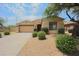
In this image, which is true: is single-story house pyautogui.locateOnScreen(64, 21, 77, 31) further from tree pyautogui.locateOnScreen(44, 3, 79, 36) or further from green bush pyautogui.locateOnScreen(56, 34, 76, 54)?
green bush pyautogui.locateOnScreen(56, 34, 76, 54)

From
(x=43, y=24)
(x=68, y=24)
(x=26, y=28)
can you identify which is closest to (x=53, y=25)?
(x=43, y=24)

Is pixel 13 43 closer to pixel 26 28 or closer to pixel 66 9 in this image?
pixel 26 28

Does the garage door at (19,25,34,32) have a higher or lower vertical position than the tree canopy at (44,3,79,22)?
lower

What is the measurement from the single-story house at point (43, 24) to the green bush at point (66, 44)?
302 mm

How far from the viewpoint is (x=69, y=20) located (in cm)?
630

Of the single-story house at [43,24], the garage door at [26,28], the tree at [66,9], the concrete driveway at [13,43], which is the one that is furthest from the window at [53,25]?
the concrete driveway at [13,43]

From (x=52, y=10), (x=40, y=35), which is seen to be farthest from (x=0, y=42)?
(x=52, y=10)

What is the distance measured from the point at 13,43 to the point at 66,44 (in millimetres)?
1257

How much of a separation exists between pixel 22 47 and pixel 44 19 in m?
0.85

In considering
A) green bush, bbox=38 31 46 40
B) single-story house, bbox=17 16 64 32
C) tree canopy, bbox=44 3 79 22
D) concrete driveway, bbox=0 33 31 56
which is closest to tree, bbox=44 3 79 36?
tree canopy, bbox=44 3 79 22

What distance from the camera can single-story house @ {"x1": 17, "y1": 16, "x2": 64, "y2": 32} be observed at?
20.7ft

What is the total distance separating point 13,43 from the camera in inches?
250

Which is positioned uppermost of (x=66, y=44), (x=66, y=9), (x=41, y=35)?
(x=66, y=9)

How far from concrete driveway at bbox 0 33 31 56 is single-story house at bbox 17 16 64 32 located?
171 millimetres
